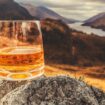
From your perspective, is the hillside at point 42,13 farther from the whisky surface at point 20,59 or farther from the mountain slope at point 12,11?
the whisky surface at point 20,59

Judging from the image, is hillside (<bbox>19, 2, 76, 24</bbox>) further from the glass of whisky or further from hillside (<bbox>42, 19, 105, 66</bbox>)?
the glass of whisky

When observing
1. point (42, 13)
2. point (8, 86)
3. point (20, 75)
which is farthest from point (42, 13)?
point (20, 75)

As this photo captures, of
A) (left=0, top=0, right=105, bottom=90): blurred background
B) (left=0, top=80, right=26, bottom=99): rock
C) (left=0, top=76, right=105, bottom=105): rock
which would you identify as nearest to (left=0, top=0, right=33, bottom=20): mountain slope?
(left=0, top=0, right=105, bottom=90): blurred background

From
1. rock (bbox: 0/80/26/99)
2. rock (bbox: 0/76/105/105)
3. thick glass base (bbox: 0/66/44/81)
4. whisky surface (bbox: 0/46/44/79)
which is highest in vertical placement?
whisky surface (bbox: 0/46/44/79)

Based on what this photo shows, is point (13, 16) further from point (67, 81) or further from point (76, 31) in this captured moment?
point (67, 81)

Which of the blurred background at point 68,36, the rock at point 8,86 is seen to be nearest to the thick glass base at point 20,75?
the rock at point 8,86

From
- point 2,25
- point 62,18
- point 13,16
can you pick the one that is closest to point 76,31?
point 62,18
